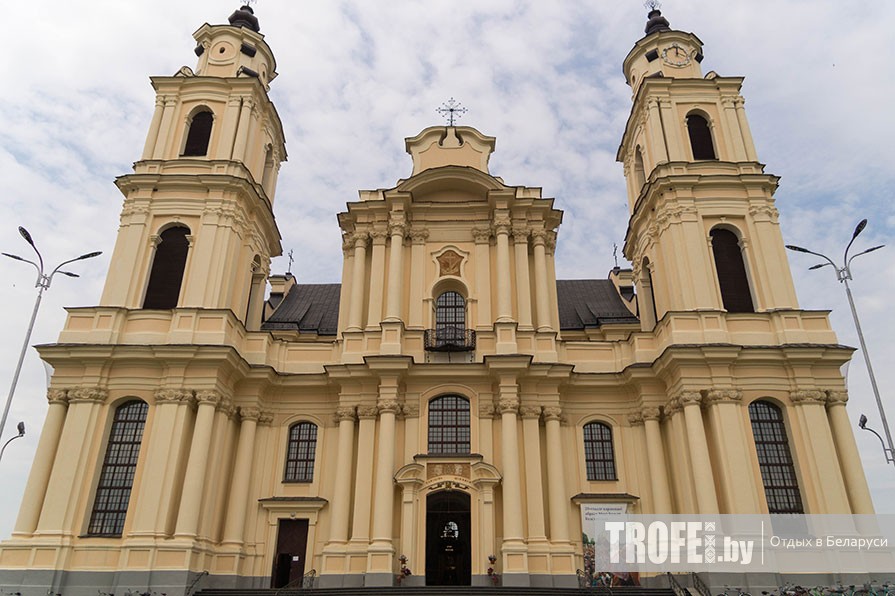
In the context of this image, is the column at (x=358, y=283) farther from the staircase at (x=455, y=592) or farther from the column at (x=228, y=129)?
the staircase at (x=455, y=592)

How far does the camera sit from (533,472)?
20.6 metres

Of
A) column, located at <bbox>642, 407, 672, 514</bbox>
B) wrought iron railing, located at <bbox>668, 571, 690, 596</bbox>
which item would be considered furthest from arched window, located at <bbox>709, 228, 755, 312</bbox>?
wrought iron railing, located at <bbox>668, 571, 690, 596</bbox>

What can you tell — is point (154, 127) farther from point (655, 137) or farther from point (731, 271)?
point (731, 271)

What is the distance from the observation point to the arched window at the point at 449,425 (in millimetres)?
21484

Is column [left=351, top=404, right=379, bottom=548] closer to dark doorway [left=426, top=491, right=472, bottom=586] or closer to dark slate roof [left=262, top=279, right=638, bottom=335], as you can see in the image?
dark doorway [left=426, top=491, right=472, bottom=586]

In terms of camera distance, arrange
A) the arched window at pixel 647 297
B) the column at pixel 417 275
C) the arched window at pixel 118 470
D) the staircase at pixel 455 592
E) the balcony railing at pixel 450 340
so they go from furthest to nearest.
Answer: the arched window at pixel 647 297, the column at pixel 417 275, the balcony railing at pixel 450 340, the arched window at pixel 118 470, the staircase at pixel 455 592

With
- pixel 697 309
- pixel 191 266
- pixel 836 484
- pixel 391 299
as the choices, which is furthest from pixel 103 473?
pixel 836 484

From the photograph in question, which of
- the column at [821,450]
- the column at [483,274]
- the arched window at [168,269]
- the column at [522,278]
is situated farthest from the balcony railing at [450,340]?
the column at [821,450]

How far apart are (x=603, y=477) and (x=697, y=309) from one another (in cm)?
640

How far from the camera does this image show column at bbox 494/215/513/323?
2295cm

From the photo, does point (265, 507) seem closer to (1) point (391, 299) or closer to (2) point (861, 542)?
(1) point (391, 299)

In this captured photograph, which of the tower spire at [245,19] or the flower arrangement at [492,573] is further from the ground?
the tower spire at [245,19]

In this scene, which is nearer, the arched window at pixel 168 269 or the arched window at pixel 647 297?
the arched window at pixel 168 269

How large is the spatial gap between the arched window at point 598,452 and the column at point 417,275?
276 inches
